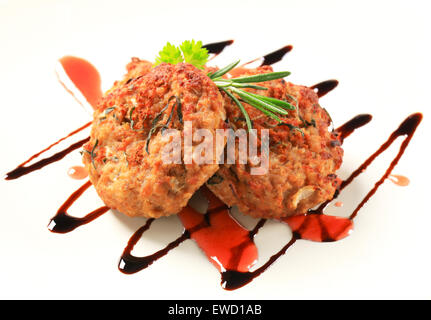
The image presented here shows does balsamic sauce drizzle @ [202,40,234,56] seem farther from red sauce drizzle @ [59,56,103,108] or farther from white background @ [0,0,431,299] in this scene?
red sauce drizzle @ [59,56,103,108]

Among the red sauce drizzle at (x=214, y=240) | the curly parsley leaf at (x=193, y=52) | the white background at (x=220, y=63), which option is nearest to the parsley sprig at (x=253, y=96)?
the curly parsley leaf at (x=193, y=52)

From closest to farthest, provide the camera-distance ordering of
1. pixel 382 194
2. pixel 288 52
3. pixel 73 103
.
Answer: pixel 382 194 < pixel 73 103 < pixel 288 52

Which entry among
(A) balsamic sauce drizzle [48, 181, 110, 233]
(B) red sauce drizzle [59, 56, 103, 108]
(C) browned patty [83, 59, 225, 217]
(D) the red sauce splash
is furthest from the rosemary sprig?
(B) red sauce drizzle [59, 56, 103, 108]

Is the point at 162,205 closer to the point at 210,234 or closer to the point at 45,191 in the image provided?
the point at 210,234

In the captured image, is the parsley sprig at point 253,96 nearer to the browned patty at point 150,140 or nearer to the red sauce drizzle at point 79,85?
the browned patty at point 150,140

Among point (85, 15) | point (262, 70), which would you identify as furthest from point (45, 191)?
point (85, 15)

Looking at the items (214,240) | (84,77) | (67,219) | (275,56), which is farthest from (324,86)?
(67,219)
